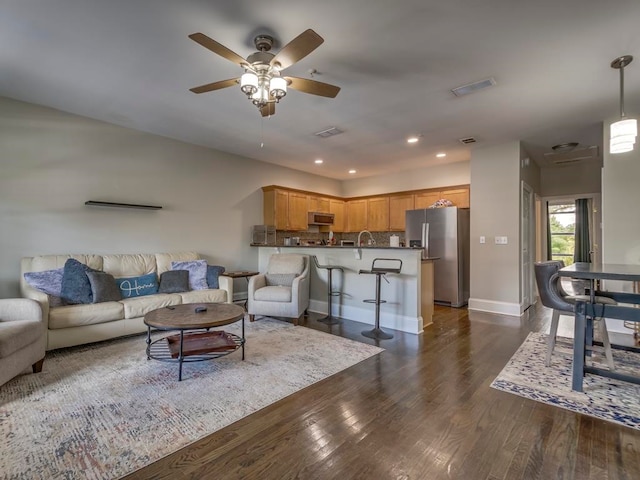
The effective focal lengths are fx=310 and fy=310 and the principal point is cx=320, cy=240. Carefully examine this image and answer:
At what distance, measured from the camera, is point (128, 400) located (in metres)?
2.27

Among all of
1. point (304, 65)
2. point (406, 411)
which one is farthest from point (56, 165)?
point (406, 411)

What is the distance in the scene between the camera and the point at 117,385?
8.20ft

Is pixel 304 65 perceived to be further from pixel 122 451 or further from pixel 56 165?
pixel 56 165

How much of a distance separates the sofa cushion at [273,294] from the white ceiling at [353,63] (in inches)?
91.7

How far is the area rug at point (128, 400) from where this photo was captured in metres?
1.68

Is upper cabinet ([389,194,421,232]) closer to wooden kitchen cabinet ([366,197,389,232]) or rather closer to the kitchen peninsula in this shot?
wooden kitchen cabinet ([366,197,389,232])

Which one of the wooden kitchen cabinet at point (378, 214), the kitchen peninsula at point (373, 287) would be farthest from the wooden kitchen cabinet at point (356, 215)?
the kitchen peninsula at point (373, 287)

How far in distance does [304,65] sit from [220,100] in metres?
1.24

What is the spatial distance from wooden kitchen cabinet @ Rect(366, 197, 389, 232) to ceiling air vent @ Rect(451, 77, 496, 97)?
13.4 feet

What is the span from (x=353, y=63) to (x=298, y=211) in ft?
13.5

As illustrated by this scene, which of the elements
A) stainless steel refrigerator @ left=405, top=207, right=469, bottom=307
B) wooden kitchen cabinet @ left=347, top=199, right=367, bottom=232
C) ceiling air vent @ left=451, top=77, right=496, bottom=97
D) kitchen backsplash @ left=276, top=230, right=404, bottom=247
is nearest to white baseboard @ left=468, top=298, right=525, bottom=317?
stainless steel refrigerator @ left=405, top=207, right=469, bottom=307

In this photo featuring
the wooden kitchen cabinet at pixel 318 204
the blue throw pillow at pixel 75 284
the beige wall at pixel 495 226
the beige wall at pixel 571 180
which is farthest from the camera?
the wooden kitchen cabinet at pixel 318 204

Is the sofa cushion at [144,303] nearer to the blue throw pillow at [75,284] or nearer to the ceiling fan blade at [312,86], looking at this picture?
the blue throw pillow at [75,284]

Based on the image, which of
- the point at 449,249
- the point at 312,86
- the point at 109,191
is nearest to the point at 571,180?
the point at 449,249
